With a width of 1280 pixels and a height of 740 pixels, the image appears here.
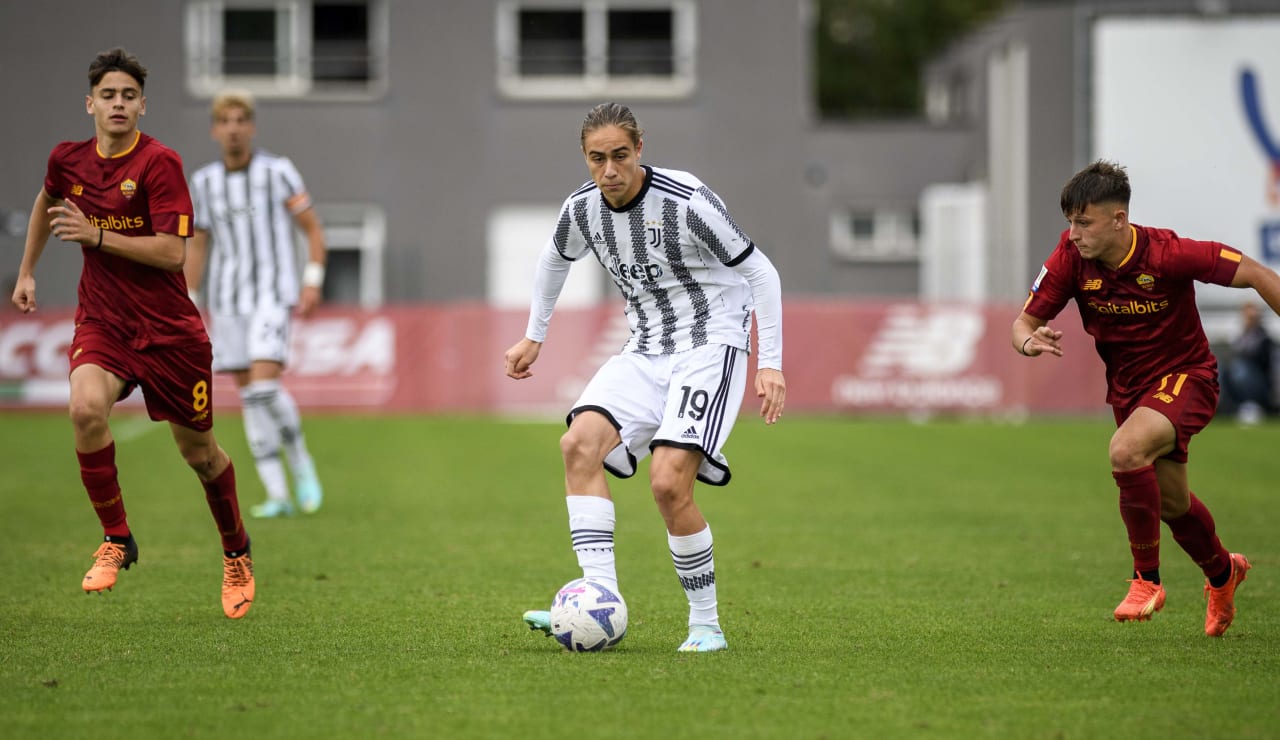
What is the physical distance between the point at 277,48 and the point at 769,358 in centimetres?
2435

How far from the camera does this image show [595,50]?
29094 millimetres

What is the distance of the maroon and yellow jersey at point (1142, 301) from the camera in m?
6.62

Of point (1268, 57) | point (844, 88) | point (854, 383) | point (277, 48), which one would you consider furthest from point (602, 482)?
point (844, 88)

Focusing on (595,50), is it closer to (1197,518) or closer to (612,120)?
(1197,518)

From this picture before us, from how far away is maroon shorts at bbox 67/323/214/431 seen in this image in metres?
6.93

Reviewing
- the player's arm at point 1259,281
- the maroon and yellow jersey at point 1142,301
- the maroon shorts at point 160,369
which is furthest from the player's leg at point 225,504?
the player's arm at point 1259,281

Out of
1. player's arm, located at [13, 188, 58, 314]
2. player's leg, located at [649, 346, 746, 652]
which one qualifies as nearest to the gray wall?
player's arm, located at [13, 188, 58, 314]

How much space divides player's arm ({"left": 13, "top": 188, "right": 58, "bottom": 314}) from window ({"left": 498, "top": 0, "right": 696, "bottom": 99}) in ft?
72.8

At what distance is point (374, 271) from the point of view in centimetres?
2897

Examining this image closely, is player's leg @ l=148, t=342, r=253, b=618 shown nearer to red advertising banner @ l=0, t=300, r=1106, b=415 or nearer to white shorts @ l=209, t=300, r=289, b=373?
white shorts @ l=209, t=300, r=289, b=373

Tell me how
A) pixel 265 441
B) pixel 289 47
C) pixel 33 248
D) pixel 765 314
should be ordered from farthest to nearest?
pixel 289 47 → pixel 265 441 → pixel 33 248 → pixel 765 314

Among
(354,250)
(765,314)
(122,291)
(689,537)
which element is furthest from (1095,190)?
(354,250)

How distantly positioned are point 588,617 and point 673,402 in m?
0.88

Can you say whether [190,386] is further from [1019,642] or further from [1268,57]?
[1268,57]
